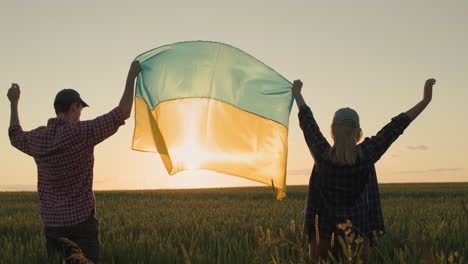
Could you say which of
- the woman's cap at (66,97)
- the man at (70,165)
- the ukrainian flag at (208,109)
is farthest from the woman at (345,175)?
the woman's cap at (66,97)

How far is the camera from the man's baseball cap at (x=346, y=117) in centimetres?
401

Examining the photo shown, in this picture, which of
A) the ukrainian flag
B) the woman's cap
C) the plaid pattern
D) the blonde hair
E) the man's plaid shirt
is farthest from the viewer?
the ukrainian flag

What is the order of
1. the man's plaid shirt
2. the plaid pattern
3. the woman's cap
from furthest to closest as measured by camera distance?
the woman's cap, the plaid pattern, the man's plaid shirt

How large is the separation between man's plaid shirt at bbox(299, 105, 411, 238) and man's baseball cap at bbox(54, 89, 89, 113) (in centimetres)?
218

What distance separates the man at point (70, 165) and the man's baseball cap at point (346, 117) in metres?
1.89

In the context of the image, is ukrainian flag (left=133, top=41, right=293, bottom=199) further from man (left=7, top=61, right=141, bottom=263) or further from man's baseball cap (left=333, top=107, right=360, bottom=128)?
man's baseball cap (left=333, top=107, right=360, bottom=128)

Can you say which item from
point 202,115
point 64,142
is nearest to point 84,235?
point 64,142

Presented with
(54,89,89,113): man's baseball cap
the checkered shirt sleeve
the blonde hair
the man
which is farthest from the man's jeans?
the blonde hair

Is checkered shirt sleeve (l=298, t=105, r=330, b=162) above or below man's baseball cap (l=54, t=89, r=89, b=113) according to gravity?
below

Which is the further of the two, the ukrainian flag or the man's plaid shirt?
the ukrainian flag

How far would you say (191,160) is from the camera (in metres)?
5.16

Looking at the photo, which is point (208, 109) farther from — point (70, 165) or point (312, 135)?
point (70, 165)

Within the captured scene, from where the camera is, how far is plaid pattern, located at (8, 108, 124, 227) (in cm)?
426

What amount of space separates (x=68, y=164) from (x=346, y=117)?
8.31 feet
